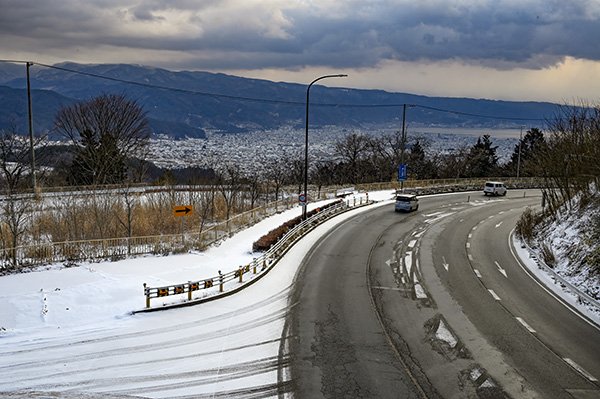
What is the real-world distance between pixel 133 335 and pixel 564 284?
713 inches

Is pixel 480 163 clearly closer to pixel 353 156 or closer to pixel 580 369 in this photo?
pixel 353 156

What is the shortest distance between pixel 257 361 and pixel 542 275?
639 inches

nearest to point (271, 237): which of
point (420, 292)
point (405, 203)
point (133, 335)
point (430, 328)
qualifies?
point (420, 292)

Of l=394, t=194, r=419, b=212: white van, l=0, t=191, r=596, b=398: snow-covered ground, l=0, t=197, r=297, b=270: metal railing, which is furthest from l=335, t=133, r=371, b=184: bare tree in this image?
l=0, t=191, r=596, b=398: snow-covered ground

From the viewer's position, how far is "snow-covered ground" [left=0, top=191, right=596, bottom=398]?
1303 centimetres

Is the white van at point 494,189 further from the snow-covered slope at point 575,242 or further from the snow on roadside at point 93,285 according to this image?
the snow on roadside at point 93,285

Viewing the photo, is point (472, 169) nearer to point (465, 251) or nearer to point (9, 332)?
point (465, 251)

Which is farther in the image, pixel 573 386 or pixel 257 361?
pixel 257 361

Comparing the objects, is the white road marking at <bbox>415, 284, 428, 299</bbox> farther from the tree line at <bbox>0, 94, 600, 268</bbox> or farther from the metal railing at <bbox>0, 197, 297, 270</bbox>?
the tree line at <bbox>0, 94, 600, 268</bbox>

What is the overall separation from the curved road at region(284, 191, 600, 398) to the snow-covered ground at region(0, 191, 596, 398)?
3.81 feet

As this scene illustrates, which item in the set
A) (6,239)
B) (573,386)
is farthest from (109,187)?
(573,386)

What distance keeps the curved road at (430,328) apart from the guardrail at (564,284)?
963mm

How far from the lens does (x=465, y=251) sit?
28.9 m

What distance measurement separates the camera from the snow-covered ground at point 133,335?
13.0 meters
